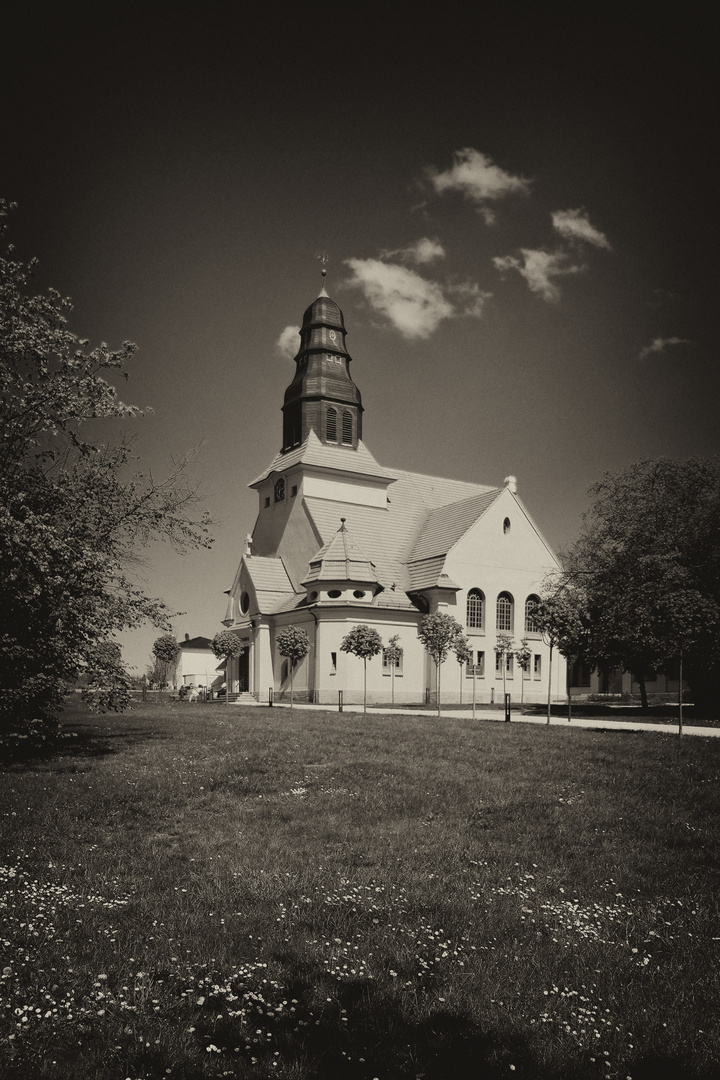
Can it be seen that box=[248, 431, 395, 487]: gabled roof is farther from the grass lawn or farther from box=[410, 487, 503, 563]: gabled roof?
the grass lawn

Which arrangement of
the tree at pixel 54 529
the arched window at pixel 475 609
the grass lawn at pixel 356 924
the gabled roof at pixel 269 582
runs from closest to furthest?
the grass lawn at pixel 356 924
the tree at pixel 54 529
the arched window at pixel 475 609
the gabled roof at pixel 269 582

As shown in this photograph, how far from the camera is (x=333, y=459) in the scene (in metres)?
A: 49.7

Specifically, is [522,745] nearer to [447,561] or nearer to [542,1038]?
[542,1038]

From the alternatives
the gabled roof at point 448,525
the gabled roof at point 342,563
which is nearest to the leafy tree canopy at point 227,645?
the gabled roof at point 342,563

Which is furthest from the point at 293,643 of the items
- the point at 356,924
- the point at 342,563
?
the point at 356,924

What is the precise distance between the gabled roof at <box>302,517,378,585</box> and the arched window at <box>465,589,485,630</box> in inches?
244

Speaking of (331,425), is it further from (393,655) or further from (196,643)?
(196,643)

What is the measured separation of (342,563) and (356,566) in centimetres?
83

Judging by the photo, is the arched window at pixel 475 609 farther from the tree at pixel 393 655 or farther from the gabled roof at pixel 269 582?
the gabled roof at pixel 269 582

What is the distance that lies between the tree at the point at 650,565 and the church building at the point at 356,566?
617cm

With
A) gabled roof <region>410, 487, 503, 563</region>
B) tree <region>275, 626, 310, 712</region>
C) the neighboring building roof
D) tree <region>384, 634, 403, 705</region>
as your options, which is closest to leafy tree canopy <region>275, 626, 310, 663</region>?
tree <region>275, 626, 310, 712</region>

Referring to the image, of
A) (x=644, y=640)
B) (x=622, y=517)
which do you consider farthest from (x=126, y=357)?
(x=622, y=517)

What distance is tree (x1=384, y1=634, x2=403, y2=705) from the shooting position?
3969 centimetres

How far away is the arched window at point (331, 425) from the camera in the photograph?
167ft
